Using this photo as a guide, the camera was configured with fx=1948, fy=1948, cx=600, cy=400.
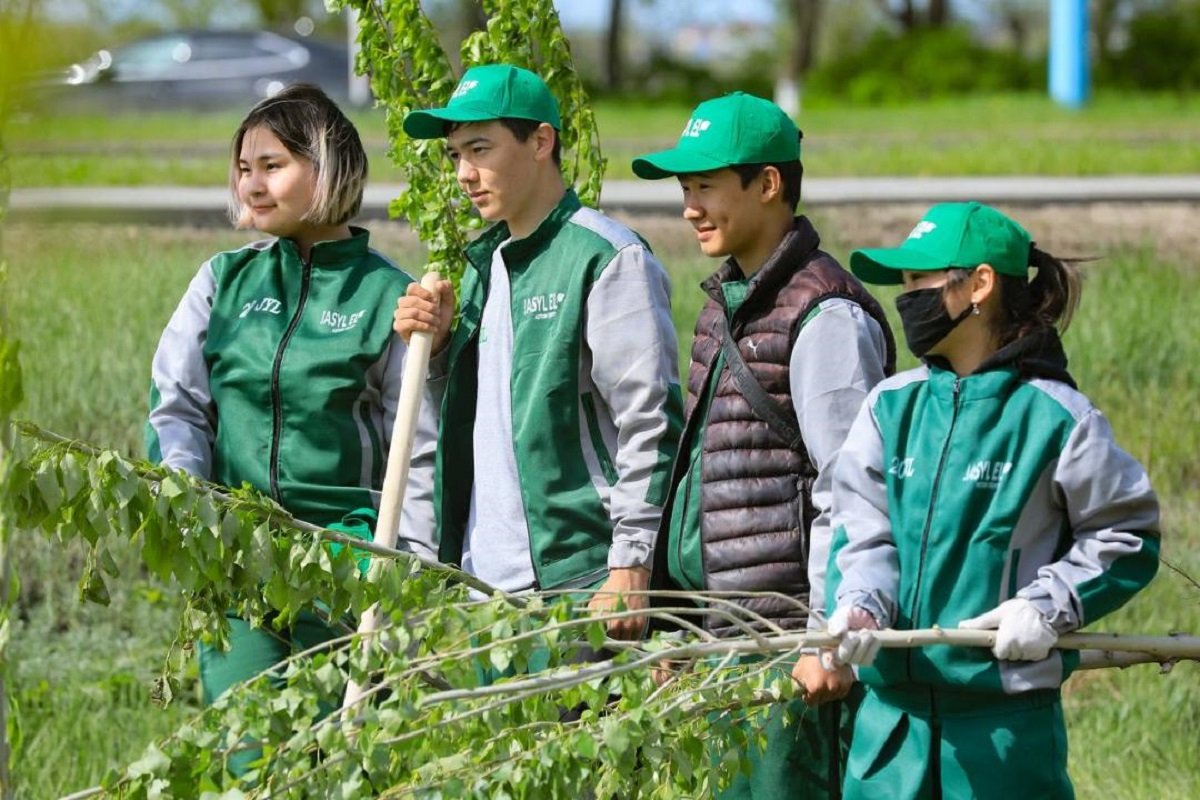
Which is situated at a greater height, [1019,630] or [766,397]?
[766,397]

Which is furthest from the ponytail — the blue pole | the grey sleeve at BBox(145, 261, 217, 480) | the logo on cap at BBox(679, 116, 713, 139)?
the blue pole

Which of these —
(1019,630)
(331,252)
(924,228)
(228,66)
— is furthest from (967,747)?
(228,66)

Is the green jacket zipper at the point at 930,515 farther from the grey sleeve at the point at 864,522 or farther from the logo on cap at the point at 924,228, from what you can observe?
the logo on cap at the point at 924,228

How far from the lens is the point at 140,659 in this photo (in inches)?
241

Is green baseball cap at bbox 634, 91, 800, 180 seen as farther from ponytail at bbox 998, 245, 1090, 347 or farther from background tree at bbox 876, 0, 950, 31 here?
background tree at bbox 876, 0, 950, 31

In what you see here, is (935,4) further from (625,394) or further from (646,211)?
(625,394)

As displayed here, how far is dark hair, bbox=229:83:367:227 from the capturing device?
3.93m

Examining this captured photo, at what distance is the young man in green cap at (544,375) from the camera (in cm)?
365

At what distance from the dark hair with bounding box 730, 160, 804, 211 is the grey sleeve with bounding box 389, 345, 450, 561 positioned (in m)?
0.74

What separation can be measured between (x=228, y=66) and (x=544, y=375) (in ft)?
87.6

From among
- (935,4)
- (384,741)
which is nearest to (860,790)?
(384,741)

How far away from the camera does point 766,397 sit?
3453 mm

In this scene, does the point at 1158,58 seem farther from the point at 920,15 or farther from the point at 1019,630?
the point at 1019,630

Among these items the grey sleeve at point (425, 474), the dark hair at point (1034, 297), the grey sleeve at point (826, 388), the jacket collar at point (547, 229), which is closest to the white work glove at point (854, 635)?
the grey sleeve at point (826, 388)
